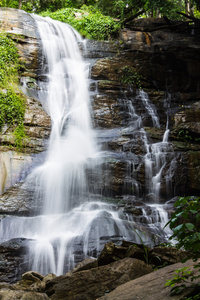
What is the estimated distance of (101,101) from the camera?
11953 millimetres

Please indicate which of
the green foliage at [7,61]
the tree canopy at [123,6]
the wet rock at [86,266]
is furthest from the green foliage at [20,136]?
the tree canopy at [123,6]

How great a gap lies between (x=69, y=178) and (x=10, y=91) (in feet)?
13.9

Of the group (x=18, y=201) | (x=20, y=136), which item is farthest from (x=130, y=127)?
(x=18, y=201)

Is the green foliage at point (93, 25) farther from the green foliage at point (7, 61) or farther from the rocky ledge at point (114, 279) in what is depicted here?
the rocky ledge at point (114, 279)

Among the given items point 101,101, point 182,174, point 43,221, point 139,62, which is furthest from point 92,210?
point 139,62

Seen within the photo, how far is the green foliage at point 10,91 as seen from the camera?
972cm

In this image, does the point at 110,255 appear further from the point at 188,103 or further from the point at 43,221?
the point at 188,103

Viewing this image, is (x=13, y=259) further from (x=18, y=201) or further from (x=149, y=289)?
(x=149, y=289)

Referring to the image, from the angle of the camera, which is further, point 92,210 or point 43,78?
point 43,78

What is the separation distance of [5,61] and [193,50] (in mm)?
9201

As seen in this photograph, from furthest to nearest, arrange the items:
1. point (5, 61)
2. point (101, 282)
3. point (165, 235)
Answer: point (5, 61) → point (165, 235) → point (101, 282)

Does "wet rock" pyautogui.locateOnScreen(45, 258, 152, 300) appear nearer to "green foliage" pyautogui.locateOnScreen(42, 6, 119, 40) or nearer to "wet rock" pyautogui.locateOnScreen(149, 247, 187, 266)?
"wet rock" pyautogui.locateOnScreen(149, 247, 187, 266)

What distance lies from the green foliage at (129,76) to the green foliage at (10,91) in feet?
15.4

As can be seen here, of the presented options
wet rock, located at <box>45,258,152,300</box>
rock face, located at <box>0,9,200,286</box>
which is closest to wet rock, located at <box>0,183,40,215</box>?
rock face, located at <box>0,9,200,286</box>
